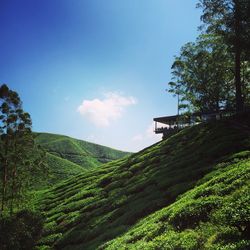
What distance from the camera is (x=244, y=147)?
2972 cm

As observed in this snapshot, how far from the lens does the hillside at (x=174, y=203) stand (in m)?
15.2

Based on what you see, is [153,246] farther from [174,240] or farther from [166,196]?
[166,196]

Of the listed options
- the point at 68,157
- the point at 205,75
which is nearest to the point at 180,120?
the point at 205,75

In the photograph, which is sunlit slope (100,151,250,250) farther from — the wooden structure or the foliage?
the wooden structure

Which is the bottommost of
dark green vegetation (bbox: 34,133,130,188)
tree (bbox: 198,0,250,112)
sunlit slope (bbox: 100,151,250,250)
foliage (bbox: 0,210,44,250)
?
foliage (bbox: 0,210,44,250)

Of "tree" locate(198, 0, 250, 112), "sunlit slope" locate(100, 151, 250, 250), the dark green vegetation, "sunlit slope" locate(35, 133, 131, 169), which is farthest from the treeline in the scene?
"sunlit slope" locate(35, 133, 131, 169)

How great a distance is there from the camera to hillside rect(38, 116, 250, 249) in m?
15.2

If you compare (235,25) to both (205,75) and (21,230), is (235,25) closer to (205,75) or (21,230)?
(205,75)

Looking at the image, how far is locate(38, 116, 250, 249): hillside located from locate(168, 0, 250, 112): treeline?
12055mm

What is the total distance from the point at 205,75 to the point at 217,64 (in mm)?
4159

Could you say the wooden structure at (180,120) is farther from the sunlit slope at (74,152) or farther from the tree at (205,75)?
the sunlit slope at (74,152)

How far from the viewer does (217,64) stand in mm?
58594

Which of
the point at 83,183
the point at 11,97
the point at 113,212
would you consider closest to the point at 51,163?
the point at 83,183

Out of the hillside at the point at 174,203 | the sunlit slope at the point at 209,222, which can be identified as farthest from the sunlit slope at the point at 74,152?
the sunlit slope at the point at 209,222
